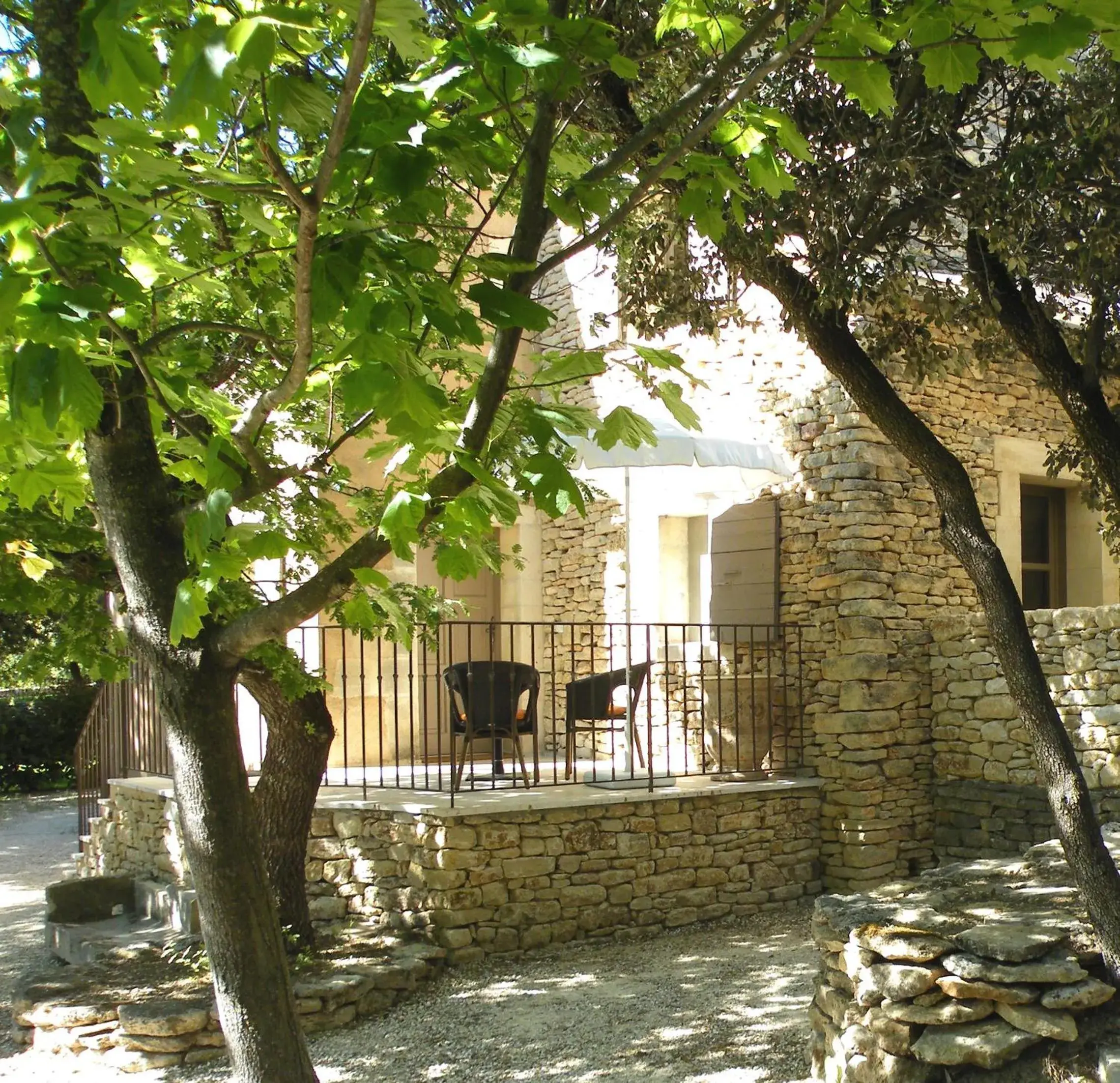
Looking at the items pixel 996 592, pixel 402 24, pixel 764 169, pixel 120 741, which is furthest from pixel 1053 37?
pixel 120 741

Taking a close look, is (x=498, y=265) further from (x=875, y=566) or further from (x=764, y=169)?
(x=875, y=566)

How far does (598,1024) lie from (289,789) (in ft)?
6.91

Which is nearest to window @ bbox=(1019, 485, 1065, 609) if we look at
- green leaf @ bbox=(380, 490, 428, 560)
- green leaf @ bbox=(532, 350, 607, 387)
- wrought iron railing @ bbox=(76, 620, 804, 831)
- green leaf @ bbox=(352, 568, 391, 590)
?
wrought iron railing @ bbox=(76, 620, 804, 831)

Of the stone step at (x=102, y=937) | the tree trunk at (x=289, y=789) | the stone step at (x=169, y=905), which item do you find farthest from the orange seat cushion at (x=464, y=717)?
the stone step at (x=102, y=937)

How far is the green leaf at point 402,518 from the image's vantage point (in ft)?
7.20

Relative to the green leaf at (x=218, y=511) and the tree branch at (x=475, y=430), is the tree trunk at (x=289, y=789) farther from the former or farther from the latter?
the green leaf at (x=218, y=511)

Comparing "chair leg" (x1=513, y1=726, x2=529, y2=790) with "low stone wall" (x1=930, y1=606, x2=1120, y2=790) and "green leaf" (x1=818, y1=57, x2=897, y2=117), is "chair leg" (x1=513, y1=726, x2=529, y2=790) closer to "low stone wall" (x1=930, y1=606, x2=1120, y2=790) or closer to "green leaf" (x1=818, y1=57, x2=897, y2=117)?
"low stone wall" (x1=930, y1=606, x2=1120, y2=790)

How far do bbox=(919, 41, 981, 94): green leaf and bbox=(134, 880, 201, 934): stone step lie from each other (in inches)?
235

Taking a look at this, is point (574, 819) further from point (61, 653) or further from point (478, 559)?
point (478, 559)

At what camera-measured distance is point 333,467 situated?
5074 mm

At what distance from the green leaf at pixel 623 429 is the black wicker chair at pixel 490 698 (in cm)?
449

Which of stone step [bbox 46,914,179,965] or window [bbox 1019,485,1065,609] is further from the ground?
window [bbox 1019,485,1065,609]

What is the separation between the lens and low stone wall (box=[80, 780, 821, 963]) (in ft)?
21.8

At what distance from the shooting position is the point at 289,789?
6453mm
